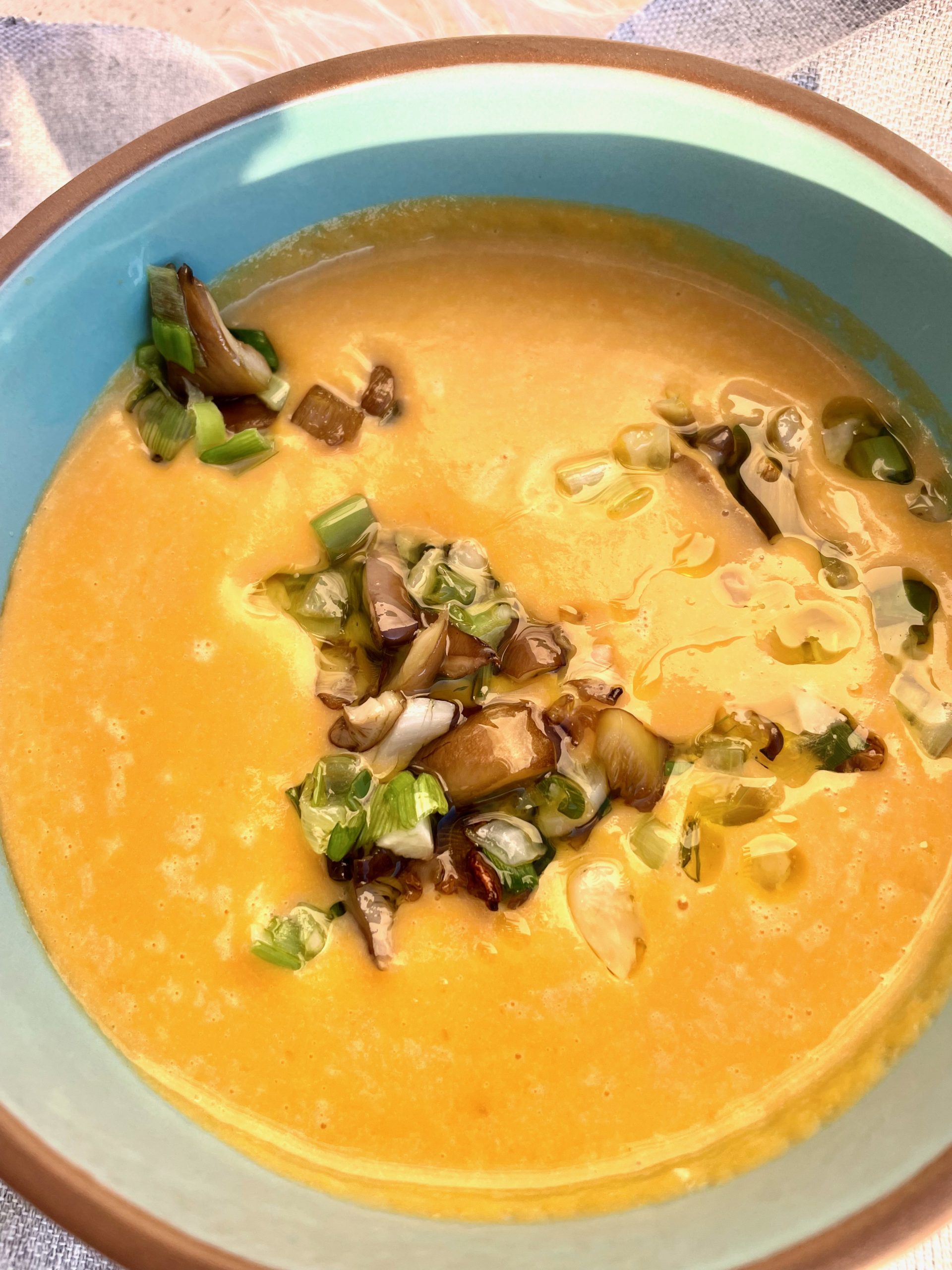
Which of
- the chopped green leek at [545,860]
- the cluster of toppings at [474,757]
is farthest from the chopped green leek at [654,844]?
the chopped green leek at [545,860]

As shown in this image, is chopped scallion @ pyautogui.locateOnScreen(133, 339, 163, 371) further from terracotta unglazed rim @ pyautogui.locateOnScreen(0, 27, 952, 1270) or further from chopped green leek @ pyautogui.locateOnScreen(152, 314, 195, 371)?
terracotta unglazed rim @ pyautogui.locateOnScreen(0, 27, 952, 1270)

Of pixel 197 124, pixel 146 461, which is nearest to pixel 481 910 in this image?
pixel 146 461

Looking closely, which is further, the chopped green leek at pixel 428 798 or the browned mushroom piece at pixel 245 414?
the browned mushroom piece at pixel 245 414

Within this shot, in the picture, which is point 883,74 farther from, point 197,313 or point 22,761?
point 22,761

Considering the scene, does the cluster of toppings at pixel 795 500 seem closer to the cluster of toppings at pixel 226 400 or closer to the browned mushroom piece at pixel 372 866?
the cluster of toppings at pixel 226 400

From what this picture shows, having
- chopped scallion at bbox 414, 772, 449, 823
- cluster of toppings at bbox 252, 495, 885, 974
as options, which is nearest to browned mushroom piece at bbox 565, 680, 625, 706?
cluster of toppings at bbox 252, 495, 885, 974

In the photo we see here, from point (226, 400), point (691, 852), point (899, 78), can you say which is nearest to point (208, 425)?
point (226, 400)
